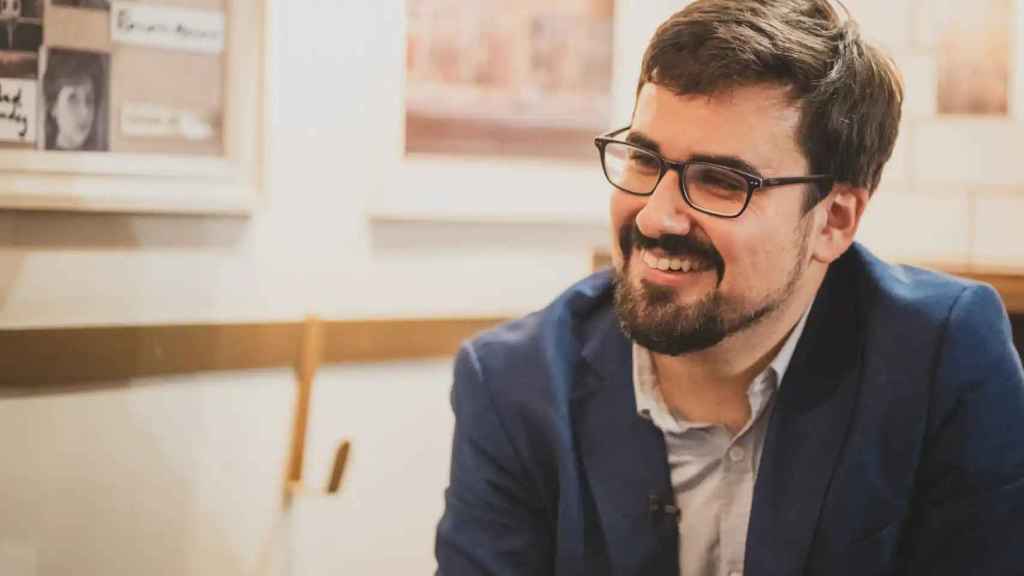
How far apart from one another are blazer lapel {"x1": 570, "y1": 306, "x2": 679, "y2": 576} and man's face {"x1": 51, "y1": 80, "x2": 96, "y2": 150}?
82 centimetres

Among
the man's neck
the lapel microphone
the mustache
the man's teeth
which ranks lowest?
the lapel microphone

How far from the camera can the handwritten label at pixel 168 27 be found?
162 centimetres

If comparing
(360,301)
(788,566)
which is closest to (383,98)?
(360,301)

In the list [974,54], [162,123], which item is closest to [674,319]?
[162,123]

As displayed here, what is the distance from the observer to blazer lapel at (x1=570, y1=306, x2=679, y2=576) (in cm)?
132

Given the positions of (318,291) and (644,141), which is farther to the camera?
(318,291)

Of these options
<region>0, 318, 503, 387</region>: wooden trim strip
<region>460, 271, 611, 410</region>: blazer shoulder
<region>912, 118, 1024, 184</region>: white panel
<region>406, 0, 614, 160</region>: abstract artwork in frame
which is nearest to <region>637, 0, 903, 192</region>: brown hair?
<region>460, 271, 611, 410</region>: blazer shoulder

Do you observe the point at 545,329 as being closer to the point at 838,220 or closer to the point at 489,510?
the point at 489,510

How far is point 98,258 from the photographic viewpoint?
1.63m

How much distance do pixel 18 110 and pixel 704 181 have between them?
3.23 feet

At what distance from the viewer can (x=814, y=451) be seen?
1301 millimetres

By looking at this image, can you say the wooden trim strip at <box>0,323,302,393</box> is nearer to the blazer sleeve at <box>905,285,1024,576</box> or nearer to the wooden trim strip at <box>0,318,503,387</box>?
the wooden trim strip at <box>0,318,503,387</box>

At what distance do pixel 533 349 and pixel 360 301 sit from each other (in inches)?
22.1

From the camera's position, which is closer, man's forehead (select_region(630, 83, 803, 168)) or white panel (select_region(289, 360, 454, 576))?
man's forehead (select_region(630, 83, 803, 168))
